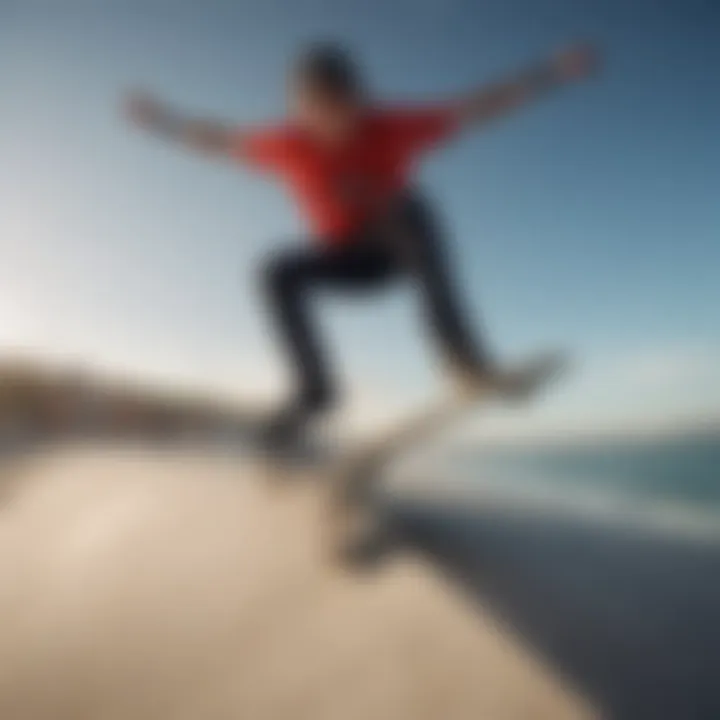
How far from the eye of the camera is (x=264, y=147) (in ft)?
3.87

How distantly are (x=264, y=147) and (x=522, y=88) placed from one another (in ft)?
1.19

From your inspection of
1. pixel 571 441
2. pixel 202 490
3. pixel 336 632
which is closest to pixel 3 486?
pixel 202 490

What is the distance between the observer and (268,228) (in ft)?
3.96

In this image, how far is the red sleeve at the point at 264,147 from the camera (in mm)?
1168

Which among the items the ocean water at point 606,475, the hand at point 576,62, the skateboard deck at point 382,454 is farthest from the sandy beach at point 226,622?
the hand at point 576,62

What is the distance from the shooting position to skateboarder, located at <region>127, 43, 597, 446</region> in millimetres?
1128

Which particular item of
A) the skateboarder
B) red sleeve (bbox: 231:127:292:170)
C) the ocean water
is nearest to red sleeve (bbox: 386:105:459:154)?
the skateboarder

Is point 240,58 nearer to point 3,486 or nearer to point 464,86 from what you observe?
point 464,86

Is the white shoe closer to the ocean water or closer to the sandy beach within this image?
the ocean water

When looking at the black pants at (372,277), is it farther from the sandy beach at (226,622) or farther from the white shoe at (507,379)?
the sandy beach at (226,622)

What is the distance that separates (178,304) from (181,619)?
1.46ft

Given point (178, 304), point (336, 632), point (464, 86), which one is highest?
point (464, 86)

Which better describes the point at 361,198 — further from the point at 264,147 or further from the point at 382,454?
the point at 382,454

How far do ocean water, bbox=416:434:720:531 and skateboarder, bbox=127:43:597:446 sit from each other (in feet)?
0.43
